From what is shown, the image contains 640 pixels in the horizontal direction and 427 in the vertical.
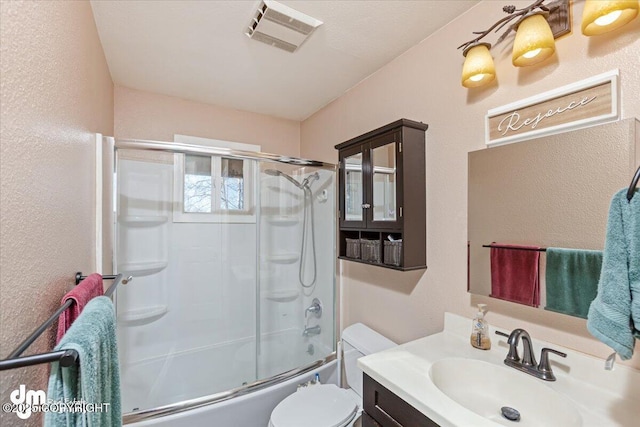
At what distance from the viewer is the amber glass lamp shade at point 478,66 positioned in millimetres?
1238

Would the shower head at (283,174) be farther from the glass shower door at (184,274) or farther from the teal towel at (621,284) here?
the teal towel at (621,284)

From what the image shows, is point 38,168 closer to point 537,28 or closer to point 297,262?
point 537,28

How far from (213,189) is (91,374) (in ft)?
5.58

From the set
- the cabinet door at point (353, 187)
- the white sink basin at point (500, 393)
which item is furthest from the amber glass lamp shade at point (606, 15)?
the white sink basin at point (500, 393)

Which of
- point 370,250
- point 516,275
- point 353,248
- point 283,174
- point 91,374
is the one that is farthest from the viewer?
point 283,174

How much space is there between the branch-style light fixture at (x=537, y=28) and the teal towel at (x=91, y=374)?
161 centimetres

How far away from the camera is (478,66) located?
4.07 feet

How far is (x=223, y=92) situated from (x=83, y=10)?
1.11m

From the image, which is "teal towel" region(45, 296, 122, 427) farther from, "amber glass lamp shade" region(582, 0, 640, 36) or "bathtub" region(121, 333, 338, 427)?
"amber glass lamp shade" region(582, 0, 640, 36)

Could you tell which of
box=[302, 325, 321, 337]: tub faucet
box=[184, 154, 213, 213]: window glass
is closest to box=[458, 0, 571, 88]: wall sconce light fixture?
box=[184, 154, 213, 213]: window glass

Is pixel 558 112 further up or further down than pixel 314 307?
further up

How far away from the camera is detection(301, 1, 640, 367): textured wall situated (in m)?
1.02

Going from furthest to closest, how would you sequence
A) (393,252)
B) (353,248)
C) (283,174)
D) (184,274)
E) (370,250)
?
(283,174)
(184,274)
(353,248)
(370,250)
(393,252)

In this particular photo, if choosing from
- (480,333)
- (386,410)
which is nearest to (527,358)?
(480,333)
